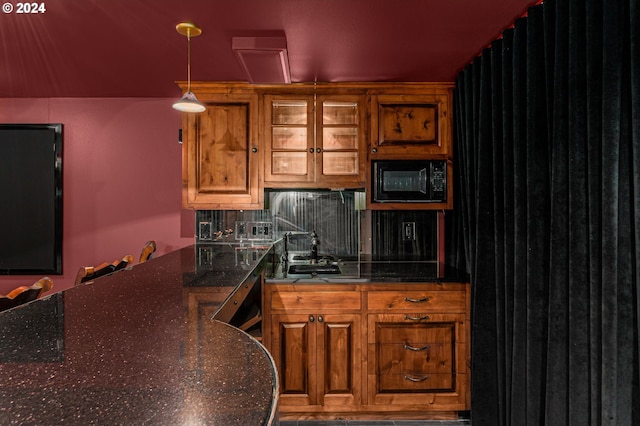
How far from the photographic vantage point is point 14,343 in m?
0.80

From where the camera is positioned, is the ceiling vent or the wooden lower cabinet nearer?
the ceiling vent

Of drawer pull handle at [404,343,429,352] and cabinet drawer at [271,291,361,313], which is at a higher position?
cabinet drawer at [271,291,361,313]

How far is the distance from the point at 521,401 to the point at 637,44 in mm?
1608

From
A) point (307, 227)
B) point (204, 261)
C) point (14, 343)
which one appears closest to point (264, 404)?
point (14, 343)

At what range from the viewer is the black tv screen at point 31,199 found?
3.19 metres

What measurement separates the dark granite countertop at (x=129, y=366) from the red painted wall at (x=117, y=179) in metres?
2.11

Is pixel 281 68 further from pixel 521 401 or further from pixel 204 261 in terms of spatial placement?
pixel 521 401

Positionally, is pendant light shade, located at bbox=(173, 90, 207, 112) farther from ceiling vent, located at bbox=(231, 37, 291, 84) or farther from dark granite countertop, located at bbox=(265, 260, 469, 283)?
dark granite countertop, located at bbox=(265, 260, 469, 283)

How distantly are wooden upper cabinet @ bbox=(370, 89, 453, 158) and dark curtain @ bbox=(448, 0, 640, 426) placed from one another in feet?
1.41

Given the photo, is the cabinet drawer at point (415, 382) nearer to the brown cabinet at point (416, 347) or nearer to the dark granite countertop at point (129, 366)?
the brown cabinet at point (416, 347)

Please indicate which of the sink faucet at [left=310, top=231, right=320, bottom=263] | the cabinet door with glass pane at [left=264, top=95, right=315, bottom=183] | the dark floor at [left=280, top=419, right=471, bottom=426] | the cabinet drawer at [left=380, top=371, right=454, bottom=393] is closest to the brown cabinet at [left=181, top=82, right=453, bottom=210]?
the cabinet door with glass pane at [left=264, top=95, right=315, bottom=183]

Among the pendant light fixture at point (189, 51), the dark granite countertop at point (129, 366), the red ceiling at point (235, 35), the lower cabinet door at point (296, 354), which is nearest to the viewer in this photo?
the dark granite countertop at point (129, 366)

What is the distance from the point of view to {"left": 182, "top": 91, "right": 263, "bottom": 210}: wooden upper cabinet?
2.79 meters

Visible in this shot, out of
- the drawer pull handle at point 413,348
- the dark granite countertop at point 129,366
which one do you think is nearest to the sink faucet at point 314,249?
the drawer pull handle at point 413,348
